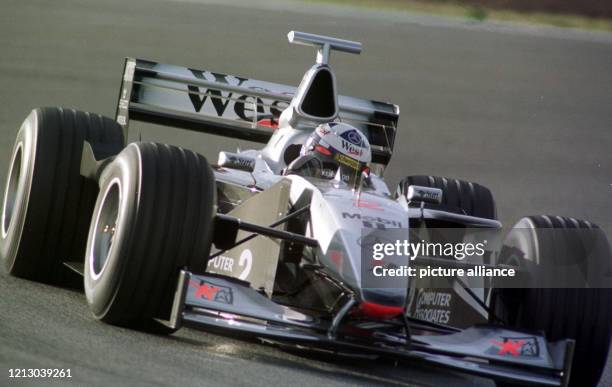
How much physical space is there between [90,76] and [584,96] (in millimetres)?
6181

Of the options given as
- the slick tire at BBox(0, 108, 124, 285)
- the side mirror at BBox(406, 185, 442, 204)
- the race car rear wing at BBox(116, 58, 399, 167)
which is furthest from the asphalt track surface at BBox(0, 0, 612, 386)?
the side mirror at BBox(406, 185, 442, 204)

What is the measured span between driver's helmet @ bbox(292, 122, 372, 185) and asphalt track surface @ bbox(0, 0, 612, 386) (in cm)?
507

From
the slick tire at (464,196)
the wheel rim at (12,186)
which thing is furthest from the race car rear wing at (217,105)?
the wheel rim at (12,186)

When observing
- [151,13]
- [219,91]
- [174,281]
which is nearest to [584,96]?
[151,13]

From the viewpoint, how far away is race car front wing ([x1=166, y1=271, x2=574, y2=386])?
18.5ft

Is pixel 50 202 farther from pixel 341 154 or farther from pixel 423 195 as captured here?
pixel 423 195

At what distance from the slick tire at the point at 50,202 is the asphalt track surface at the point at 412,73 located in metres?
4.67

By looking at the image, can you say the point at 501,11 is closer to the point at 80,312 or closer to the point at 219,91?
the point at 219,91

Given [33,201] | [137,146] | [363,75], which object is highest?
[363,75]

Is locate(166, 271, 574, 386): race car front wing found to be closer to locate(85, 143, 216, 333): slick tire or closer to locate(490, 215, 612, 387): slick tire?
locate(85, 143, 216, 333): slick tire

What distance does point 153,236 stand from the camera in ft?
19.0

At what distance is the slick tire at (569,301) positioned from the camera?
256 inches

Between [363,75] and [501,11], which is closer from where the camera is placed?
[363,75]

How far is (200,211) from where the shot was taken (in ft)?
19.4
